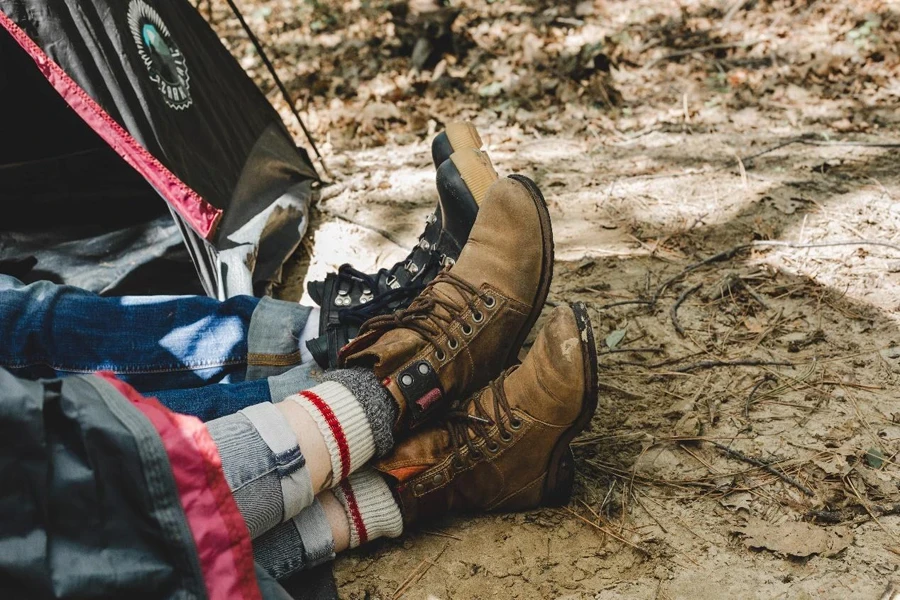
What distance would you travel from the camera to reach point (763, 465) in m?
1.52

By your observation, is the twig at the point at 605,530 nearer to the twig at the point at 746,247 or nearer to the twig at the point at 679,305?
the twig at the point at 679,305

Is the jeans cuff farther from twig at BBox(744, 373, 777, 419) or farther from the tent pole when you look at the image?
the tent pole

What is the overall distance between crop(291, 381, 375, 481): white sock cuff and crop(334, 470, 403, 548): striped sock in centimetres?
5

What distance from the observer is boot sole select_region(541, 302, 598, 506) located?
1379mm

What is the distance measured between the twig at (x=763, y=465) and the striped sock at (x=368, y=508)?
0.73m

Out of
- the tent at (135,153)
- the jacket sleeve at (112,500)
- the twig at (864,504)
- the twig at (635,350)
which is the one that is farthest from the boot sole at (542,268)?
the tent at (135,153)

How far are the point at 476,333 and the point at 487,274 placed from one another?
15cm

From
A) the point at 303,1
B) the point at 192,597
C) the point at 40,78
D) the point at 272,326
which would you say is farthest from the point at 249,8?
the point at 192,597

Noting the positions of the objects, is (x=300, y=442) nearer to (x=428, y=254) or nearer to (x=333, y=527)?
(x=333, y=527)

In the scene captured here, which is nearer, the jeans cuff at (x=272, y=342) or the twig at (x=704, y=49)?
the jeans cuff at (x=272, y=342)

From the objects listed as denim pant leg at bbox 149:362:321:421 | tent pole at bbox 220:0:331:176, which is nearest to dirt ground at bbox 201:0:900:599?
tent pole at bbox 220:0:331:176

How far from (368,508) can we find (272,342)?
1.63 feet

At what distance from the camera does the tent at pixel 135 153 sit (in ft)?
6.63

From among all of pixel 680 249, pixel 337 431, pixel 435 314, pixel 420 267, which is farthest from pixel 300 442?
pixel 680 249
